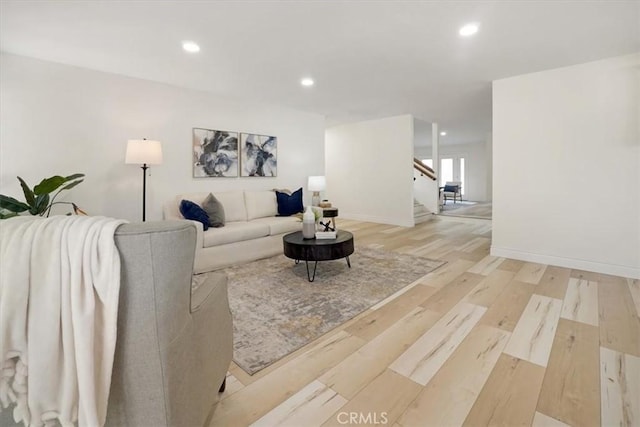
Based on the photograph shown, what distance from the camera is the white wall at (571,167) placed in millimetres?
3096

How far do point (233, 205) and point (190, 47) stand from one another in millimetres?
2034

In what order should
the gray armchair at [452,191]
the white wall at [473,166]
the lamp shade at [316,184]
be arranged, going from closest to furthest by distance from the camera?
the lamp shade at [316,184], the gray armchair at [452,191], the white wall at [473,166]

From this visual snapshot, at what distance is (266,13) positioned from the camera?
90.1 inches

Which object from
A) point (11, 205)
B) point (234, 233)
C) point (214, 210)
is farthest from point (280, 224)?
point (11, 205)

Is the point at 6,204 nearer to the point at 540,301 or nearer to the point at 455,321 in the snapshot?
the point at 455,321

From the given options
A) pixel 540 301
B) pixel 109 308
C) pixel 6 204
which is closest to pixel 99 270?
pixel 109 308

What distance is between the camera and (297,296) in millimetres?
2691

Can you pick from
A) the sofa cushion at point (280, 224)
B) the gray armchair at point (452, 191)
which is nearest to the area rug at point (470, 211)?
the gray armchair at point (452, 191)

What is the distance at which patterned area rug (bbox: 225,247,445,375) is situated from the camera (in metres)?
1.97

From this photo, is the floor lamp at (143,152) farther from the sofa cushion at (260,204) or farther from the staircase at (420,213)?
the staircase at (420,213)

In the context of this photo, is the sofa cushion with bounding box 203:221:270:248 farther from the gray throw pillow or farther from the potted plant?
the potted plant

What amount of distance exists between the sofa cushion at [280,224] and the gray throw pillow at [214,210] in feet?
1.75

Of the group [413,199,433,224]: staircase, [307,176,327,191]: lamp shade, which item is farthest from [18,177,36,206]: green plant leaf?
[413,199,433,224]: staircase

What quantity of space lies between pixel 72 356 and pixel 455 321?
7.36 feet
